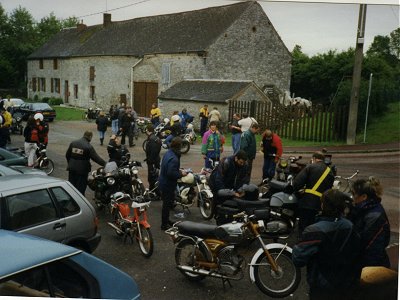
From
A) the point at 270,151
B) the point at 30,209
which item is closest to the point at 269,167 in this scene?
the point at 270,151

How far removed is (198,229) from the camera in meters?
5.12

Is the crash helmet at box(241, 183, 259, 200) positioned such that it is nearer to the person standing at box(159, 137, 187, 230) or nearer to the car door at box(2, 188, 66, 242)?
the person standing at box(159, 137, 187, 230)

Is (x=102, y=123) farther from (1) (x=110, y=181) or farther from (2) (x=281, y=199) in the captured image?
(2) (x=281, y=199)

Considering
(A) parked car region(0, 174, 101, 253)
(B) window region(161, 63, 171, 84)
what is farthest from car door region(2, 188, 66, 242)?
(B) window region(161, 63, 171, 84)

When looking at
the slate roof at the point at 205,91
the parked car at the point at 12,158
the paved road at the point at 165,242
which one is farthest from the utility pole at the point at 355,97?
the slate roof at the point at 205,91

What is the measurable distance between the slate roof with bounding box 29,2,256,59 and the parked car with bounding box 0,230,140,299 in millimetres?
4578

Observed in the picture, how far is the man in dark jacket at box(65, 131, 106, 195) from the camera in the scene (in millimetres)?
7449

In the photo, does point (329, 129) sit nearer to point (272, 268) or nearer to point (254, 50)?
point (272, 268)

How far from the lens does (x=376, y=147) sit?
8.29m

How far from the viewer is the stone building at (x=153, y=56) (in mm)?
8578

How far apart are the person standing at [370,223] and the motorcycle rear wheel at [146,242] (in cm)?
270

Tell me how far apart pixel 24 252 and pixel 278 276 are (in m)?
2.88

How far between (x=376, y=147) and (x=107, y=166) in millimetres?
5204

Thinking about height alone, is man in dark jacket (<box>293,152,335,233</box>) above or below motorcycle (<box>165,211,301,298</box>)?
above
